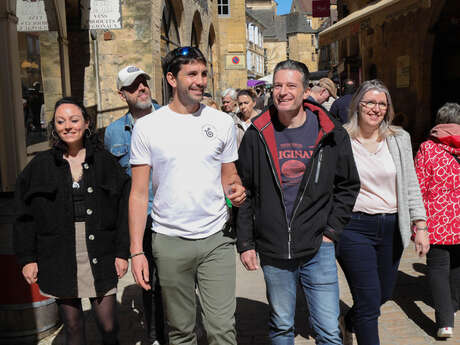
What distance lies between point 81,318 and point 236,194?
4.08 ft

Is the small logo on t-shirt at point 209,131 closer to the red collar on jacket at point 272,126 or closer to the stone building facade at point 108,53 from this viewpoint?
the red collar on jacket at point 272,126

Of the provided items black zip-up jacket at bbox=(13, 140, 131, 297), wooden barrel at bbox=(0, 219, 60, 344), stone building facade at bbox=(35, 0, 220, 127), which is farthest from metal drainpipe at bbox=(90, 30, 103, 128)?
black zip-up jacket at bbox=(13, 140, 131, 297)

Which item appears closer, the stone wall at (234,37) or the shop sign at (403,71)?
the shop sign at (403,71)

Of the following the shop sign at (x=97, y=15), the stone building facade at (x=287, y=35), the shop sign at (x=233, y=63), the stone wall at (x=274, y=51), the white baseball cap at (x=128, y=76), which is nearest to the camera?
the white baseball cap at (x=128, y=76)

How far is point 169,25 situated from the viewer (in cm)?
1439

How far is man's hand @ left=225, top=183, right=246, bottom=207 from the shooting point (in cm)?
270

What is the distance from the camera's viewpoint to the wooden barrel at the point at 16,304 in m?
3.80

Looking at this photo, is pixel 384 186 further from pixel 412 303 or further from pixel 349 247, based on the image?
pixel 412 303

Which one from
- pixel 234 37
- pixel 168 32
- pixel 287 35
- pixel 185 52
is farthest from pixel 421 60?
pixel 287 35

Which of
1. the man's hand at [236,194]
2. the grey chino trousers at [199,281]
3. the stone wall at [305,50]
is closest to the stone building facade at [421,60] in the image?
the man's hand at [236,194]

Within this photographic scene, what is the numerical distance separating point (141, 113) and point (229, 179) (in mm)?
1191

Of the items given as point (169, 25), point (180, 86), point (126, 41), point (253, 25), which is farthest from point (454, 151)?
point (253, 25)

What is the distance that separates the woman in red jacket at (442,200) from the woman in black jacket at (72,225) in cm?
241

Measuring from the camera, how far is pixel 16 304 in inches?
152
